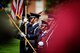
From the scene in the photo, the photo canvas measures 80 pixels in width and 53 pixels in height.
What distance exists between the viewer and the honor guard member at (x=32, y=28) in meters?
5.20

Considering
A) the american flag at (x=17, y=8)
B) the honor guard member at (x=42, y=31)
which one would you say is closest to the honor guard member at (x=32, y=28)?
the honor guard member at (x=42, y=31)

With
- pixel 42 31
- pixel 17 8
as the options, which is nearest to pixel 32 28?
pixel 42 31

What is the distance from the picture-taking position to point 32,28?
17.1ft

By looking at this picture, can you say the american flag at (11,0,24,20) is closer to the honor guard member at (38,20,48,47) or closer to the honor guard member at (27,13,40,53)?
the honor guard member at (27,13,40,53)

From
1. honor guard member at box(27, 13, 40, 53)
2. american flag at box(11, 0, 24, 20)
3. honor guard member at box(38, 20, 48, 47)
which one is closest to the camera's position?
honor guard member at box(38, 20, 48, 47)

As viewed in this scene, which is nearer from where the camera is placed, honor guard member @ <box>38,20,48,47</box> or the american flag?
honor guard member @ <box>38,20,48,47</box>

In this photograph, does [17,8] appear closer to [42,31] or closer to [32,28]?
[32,28]

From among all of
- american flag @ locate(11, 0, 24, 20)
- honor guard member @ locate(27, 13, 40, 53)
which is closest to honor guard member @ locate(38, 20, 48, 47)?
honor guard member @ locate(27, 13, 40, 53)

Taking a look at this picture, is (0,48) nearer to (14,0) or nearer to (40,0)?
(14,0)

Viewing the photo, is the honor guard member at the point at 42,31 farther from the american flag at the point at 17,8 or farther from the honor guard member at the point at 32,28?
the american flag at the point at 17,8

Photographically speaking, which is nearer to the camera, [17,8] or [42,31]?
[42,31]

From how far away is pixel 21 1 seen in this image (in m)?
5.39

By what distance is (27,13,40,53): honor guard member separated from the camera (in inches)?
205

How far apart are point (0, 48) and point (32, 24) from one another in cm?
195
